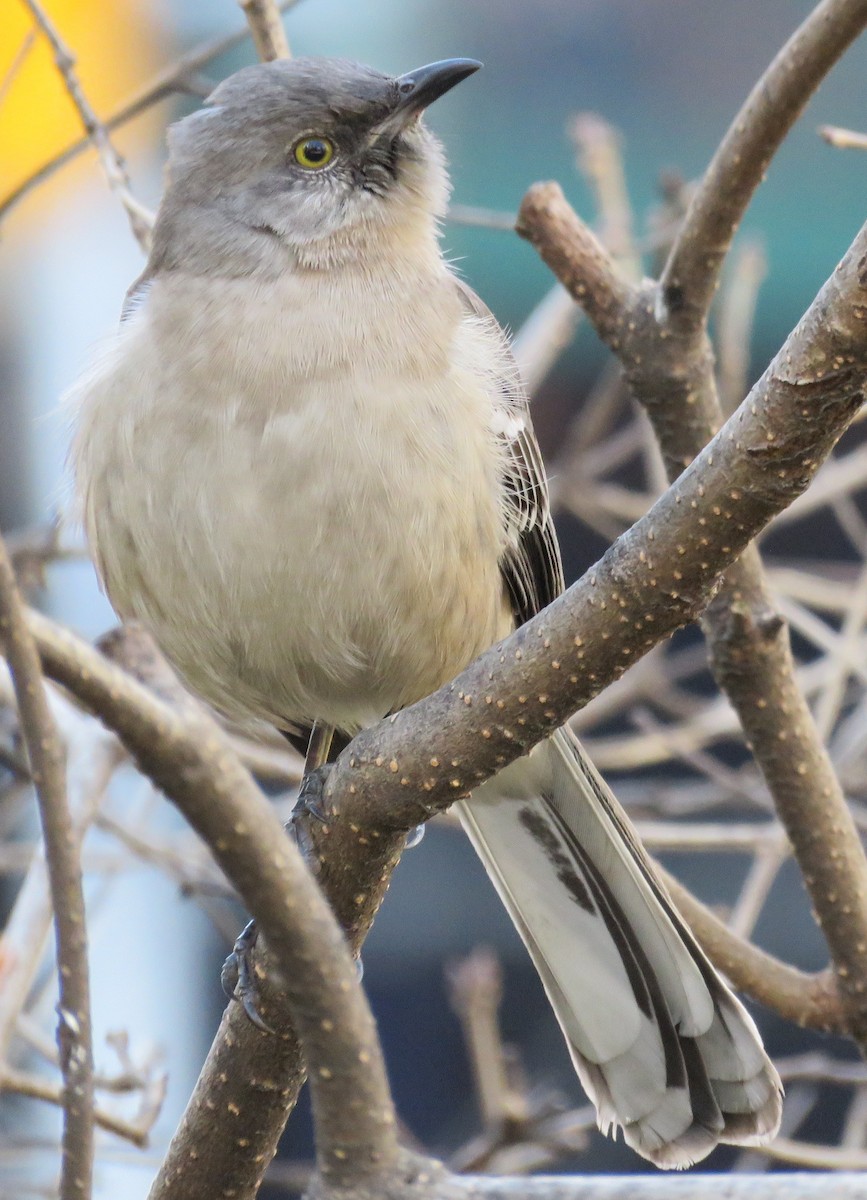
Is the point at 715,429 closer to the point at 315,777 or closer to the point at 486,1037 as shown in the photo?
the point at 315,777

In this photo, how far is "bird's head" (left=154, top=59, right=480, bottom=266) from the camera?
136 inches

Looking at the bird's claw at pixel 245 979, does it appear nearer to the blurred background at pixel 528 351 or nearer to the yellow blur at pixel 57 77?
the blurred background at pixel 528 351

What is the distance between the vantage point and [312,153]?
3.55 m

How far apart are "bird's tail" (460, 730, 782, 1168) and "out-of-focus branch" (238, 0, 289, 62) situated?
1828 millimetres

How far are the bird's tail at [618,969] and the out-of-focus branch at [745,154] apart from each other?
1.04m

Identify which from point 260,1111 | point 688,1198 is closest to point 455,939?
point 260,1111

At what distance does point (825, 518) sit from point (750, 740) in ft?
15.8

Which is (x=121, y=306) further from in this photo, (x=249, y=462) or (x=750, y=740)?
(x=750, y=740)

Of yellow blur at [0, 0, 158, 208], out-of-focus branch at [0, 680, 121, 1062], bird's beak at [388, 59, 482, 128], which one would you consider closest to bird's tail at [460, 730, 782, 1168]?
out-of-focus branch at [0, 680, 121, 1062]

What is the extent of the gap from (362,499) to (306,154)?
1066 millimetres

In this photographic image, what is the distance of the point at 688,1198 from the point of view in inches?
65.5

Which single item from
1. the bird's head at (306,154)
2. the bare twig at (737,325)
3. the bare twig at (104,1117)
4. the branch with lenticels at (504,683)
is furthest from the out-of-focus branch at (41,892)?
the bare twig at (737,325)

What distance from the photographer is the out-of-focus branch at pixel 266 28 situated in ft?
11.3

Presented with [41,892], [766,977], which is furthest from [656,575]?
[41,892]
